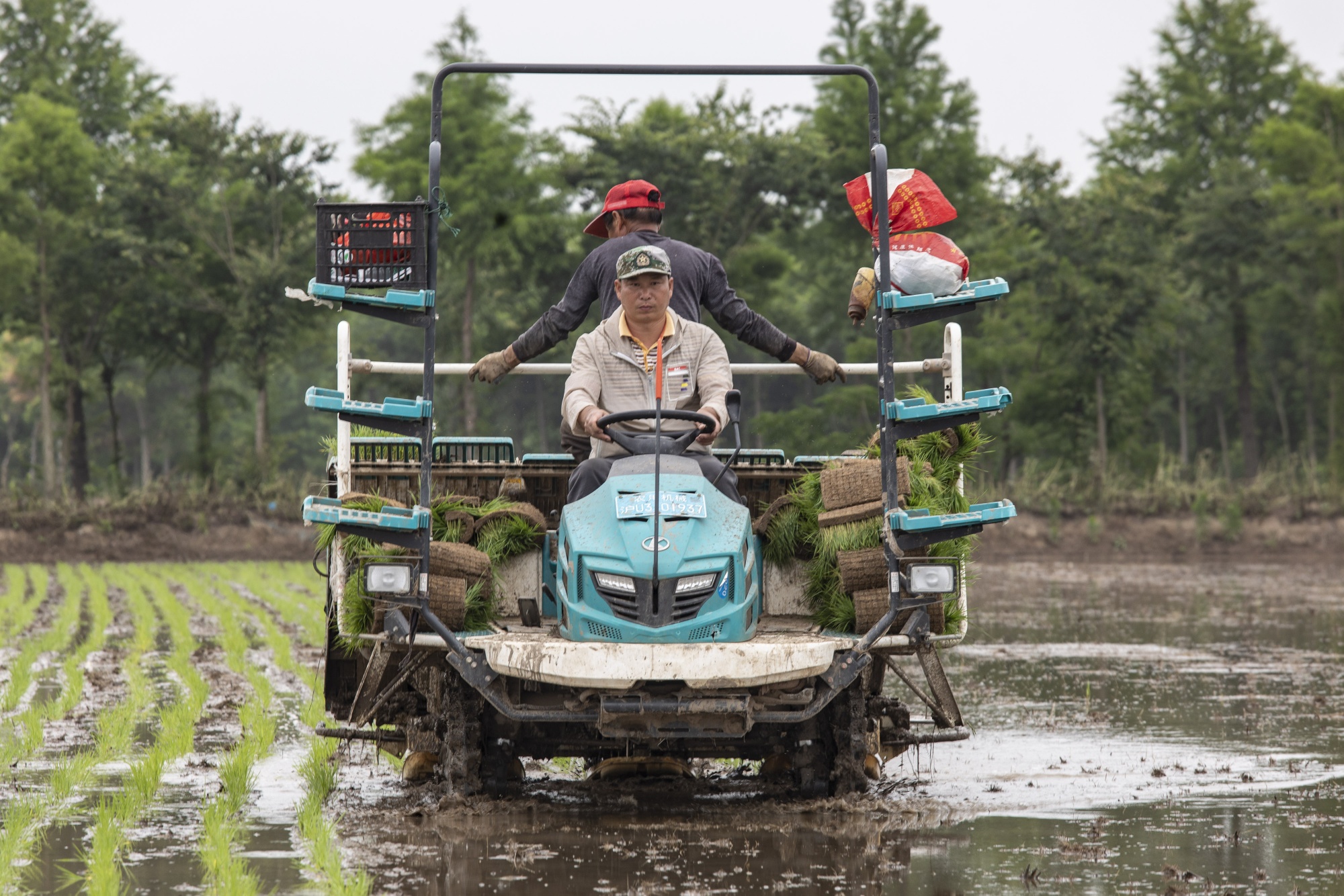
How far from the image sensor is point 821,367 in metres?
7.88

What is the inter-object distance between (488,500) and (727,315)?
4.87 ft

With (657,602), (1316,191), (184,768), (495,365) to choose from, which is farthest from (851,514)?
(1316,191)

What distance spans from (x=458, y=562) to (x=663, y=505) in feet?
3.21

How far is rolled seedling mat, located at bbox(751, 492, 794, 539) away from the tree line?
29.5 m

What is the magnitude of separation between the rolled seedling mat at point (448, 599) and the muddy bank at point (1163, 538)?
26.9 metres

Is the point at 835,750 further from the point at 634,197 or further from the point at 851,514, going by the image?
the point at 634,197

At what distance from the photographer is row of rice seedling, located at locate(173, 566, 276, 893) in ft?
18.2

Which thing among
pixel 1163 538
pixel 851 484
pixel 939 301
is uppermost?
pixel 939 301

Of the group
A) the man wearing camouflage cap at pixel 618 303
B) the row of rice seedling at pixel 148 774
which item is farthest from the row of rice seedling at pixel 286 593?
the man wearing camouflage cap at pixel 618 303

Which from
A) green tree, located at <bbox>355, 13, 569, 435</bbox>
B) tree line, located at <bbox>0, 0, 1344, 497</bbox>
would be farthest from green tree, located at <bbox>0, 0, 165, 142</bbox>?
green tree, located at <bbox>355, 13, 569, 435</bbox>

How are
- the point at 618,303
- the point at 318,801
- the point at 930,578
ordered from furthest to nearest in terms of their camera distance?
1. the point at 618,303
2. the point at 318,801
3. the point at 930,578

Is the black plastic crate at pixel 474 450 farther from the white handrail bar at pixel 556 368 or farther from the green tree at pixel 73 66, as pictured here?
the green tree at pixel 73 66

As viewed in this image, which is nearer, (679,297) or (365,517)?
(365,517)

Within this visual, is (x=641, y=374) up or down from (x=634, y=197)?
down
